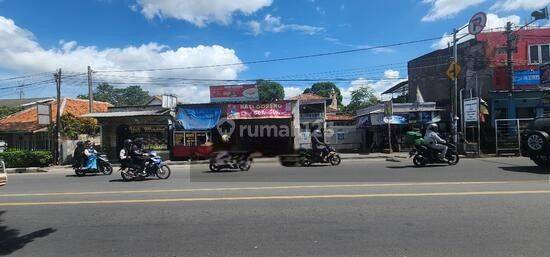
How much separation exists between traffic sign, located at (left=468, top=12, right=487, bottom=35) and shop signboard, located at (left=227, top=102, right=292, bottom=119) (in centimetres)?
1045

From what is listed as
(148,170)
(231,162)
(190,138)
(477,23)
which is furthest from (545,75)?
(148,170)

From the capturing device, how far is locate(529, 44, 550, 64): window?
35125 mm

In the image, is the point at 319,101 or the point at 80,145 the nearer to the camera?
the point at 80,145

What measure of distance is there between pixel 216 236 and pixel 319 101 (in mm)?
32346

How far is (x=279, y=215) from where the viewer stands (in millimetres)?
7332

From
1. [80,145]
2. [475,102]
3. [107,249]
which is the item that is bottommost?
[107,249]

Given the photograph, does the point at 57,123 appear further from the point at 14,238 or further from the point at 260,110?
the point at 14,238

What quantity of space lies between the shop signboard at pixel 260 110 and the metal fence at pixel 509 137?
35.8ft

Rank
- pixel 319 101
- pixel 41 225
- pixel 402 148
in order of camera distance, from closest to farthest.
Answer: pixel 41 225 → pixel 402 148 → pixel 319 101

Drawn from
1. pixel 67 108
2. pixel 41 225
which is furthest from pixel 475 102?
pixel 67 108

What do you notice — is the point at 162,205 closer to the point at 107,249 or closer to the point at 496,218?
the point at 107,249

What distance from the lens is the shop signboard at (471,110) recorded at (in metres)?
23.9

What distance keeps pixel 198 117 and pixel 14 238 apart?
20844mm

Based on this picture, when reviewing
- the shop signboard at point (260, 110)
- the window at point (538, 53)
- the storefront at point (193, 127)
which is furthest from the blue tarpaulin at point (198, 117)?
the window at point (538, 53)
